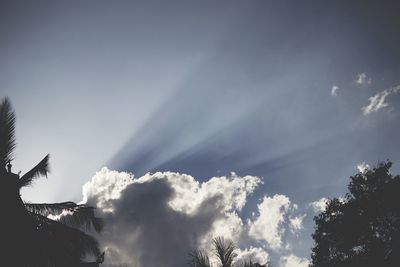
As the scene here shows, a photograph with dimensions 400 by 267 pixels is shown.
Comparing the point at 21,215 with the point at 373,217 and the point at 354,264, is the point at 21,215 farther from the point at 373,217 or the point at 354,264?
the point at 373,217

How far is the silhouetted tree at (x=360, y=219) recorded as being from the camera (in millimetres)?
30828

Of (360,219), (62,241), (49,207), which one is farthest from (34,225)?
(360,219)

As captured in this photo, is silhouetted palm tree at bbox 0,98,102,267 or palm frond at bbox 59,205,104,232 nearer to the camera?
silhouetted palm tree at bbox 0,98,102,267

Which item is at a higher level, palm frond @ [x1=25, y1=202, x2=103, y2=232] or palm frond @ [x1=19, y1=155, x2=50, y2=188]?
palm frond @ [x1=19, y1=155, x2=50, y2=188]

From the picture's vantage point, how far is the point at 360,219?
32219 mm

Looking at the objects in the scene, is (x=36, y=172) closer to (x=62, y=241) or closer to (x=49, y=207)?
(x=49, y=207)

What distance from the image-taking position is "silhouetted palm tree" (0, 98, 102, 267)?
265 inches

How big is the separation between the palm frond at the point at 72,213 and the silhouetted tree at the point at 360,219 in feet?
104

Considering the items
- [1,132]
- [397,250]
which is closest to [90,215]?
[1,132]

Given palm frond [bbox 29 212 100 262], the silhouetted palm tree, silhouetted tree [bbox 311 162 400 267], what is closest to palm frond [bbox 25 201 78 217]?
the silhouetted palm tree

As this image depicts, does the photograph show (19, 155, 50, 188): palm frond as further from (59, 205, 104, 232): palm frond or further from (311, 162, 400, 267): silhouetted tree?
(311, 162, 400, 267): silhouetted tree

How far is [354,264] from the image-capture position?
1559 cm

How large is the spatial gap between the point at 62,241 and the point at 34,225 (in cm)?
118

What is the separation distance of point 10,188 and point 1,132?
261cm
